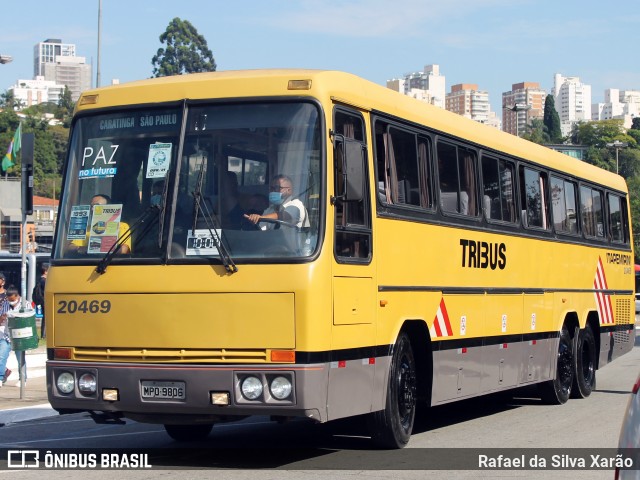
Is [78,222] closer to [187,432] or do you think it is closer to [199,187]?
[199,187]

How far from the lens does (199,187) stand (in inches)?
374

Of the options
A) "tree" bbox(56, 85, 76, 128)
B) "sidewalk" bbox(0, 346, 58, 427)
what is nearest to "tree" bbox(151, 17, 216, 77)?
"tree" bbox(56, 85, 76, 128)

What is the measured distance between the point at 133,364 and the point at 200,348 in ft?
2.03

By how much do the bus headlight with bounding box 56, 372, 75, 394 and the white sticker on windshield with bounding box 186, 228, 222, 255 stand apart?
1.54 meters

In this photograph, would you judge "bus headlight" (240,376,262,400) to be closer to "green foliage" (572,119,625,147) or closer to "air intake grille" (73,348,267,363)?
"air intake grille" (73,348,267,363)

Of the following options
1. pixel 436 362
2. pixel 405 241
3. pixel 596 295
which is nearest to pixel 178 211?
pixel 405 241

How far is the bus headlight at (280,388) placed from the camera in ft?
29.4

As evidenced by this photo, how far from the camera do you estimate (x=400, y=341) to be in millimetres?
10883

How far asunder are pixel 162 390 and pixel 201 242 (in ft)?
4.15

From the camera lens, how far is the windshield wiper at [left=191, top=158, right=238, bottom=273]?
9242mm

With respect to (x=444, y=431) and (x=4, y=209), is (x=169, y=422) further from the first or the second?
(x=4, y=209)

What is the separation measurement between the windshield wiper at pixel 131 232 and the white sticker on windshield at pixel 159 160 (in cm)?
31

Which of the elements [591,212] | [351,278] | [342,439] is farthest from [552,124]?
[351,278]

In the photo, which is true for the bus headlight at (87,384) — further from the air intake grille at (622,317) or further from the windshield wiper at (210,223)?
the air intake grille at (622,317)
